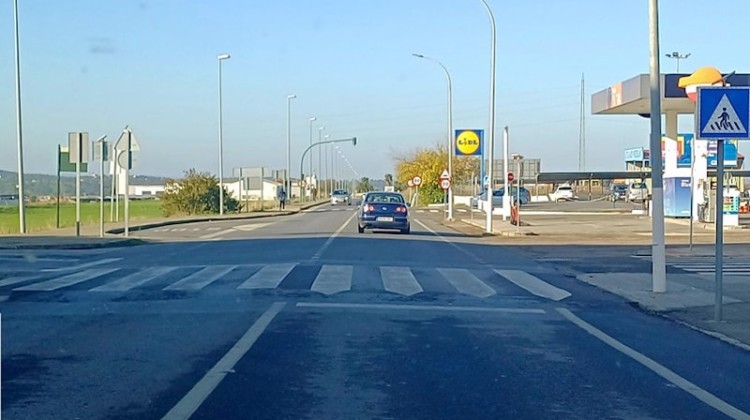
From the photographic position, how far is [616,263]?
73.5 ft

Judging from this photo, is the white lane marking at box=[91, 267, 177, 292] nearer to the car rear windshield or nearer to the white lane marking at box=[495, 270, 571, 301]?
the white lane marking at box=[495, 270, 571, 301]

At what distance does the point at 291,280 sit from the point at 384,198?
18613 millimetres

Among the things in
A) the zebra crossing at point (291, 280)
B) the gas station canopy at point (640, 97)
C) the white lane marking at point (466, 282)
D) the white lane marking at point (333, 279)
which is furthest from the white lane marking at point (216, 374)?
the gas station canopy at point (640, 97)

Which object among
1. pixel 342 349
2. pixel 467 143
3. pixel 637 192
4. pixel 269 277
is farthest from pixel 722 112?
pixel 637 192

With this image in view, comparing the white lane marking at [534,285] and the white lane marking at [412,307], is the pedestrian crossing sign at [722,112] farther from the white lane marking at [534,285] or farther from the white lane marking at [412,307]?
the white lane marking at [534,285]

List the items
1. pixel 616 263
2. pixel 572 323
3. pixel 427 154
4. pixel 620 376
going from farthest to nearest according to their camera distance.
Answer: pixel 427 154 < pixel 616 263 < pixel 572 323 < pixel 620 376

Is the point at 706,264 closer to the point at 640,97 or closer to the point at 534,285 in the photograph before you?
the point at 534,285

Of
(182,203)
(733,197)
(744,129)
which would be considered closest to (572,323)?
(744,129)

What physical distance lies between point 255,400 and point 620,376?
349 centimetres

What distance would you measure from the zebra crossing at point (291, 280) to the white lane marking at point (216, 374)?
3.53 m

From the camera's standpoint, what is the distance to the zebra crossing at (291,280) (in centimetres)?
1545

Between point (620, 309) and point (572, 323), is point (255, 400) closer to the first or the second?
point (572, 323)

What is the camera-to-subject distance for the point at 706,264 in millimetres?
22125

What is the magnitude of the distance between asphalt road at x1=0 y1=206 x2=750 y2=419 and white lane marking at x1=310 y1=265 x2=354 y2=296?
0.18 ft
